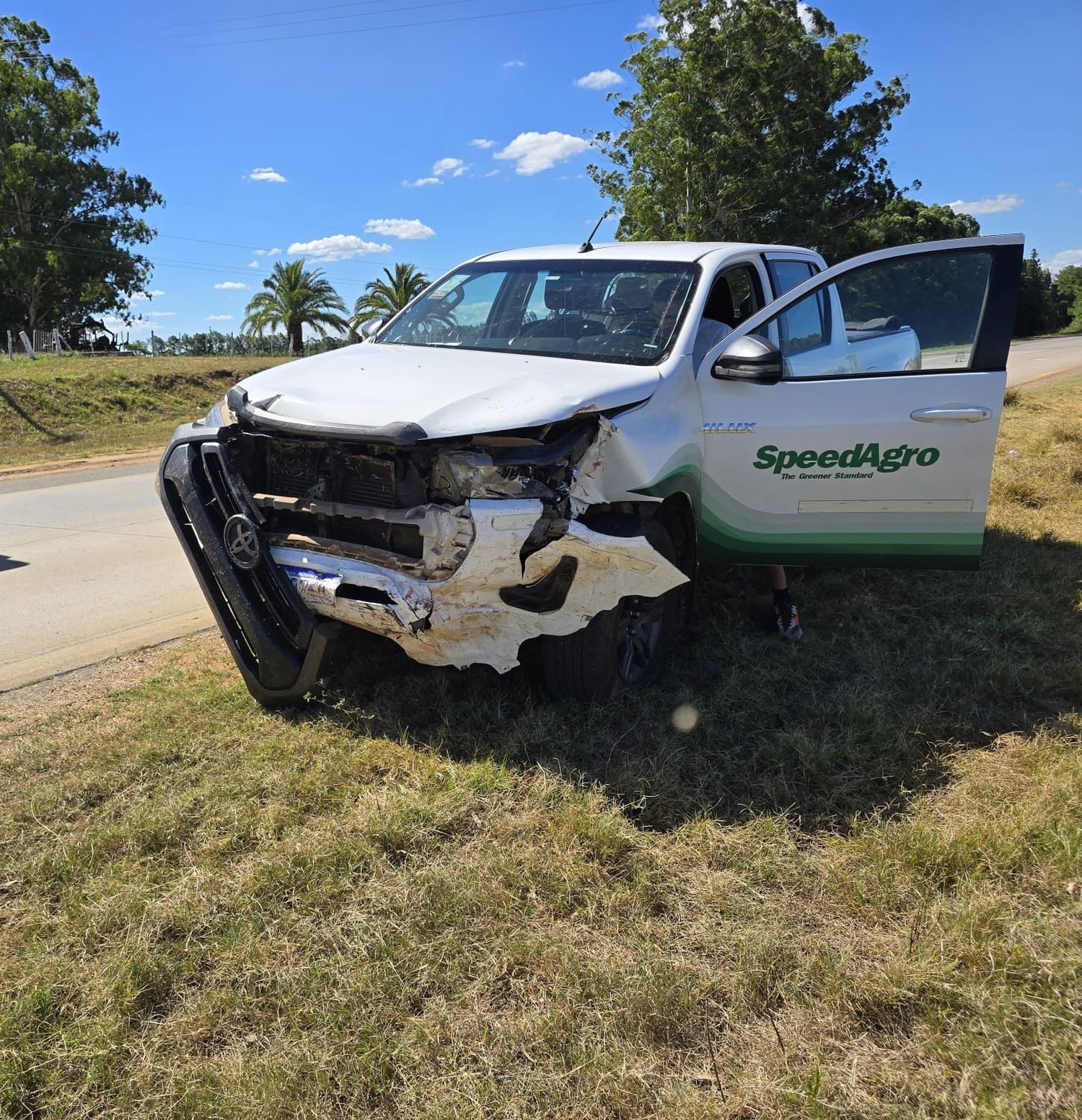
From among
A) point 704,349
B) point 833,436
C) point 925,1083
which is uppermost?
point 704,349

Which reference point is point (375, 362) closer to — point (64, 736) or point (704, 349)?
point (704, 349)

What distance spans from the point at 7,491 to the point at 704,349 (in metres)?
9.48

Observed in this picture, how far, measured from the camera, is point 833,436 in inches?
165

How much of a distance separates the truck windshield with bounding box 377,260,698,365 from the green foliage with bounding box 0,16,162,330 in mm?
35784

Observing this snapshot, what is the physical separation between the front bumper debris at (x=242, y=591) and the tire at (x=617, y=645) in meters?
0.96

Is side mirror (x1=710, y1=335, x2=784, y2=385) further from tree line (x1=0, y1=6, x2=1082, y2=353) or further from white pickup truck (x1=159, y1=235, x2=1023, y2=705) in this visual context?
tree line (x1=0, y1=6, x2=1082, y2=353)

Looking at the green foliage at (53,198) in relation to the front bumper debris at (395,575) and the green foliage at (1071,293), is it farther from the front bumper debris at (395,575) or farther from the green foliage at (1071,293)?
the green foliage at (1071,293)

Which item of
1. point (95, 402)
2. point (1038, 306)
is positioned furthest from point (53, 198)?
point (1038, 306)

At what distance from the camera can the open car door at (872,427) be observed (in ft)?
13.6

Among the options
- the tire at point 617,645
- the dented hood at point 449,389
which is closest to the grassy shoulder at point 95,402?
the dented hood at point 449,389

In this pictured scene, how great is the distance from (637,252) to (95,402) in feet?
58.0

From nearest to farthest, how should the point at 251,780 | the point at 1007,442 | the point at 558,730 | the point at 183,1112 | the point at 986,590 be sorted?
the point at 183,1112 → the point at 251,780 → the point at 558,730 → the point at 986,590 → the point at 1007,442

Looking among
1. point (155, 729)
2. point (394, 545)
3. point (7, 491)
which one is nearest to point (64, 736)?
point (155, 729)

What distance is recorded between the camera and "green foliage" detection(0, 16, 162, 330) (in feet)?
113
